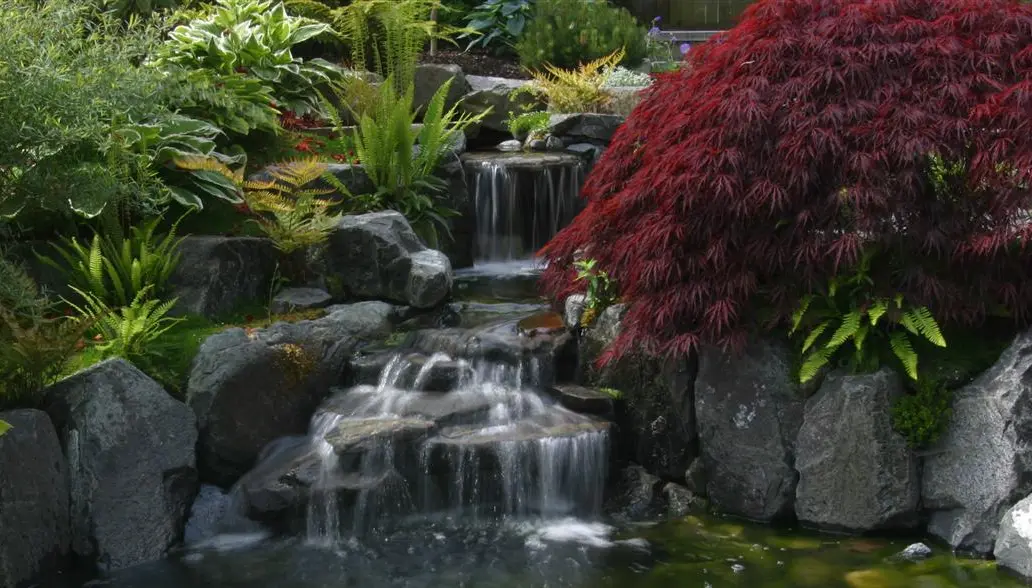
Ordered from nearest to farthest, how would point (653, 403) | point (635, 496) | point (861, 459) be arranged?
point (861, 459) → point (635, 496) → point (653, 403)

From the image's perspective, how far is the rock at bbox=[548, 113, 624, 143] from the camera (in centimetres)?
1036

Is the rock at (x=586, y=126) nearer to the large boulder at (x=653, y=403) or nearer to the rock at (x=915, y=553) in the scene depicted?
the large boulder at (x=653, y=403)

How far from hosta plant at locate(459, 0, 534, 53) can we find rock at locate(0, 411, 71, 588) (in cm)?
928

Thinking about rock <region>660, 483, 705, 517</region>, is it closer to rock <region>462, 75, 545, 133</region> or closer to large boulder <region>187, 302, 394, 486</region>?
large boulder <region>187, 302, 394, 486</region>

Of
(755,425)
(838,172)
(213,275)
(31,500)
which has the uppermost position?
(838,172)

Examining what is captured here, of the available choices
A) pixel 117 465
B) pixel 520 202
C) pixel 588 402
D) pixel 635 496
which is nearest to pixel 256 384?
pixel 117 465

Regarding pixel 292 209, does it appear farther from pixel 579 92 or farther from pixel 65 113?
pixel 579 92

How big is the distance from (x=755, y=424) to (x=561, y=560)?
1447 mm

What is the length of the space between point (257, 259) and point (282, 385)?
1.24 meters

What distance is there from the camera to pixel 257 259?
7.77 meters

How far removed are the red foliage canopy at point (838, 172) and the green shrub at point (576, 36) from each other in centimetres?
632

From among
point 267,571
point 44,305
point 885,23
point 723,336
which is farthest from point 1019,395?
point 44,305

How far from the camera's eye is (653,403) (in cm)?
676

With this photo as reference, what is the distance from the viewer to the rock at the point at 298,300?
761 cm
